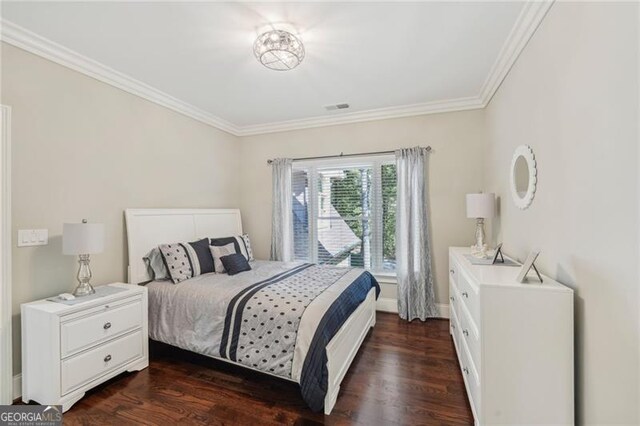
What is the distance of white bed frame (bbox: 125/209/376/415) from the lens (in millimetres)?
2146

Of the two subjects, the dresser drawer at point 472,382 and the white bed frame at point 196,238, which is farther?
the white bed frame at point 196,238

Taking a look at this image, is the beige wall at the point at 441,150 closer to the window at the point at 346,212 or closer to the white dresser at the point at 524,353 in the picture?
the window at the point at 346,212

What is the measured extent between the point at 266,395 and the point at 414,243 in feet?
8.05

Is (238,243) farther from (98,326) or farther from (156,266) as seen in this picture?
(98,326)

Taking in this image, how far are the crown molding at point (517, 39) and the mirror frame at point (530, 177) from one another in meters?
0.80

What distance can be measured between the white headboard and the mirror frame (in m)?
3.52

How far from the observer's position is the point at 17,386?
2.12 metres

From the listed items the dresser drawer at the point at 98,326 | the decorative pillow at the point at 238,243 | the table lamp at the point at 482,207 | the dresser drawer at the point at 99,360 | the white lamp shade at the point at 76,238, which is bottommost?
the dresser drawer at the point at 99,360

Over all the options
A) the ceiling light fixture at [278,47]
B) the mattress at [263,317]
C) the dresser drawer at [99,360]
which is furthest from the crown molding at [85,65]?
the dresser drawer at [99,360]

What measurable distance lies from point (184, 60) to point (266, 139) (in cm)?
206

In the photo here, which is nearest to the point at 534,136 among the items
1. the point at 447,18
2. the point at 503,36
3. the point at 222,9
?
the point at 503,36

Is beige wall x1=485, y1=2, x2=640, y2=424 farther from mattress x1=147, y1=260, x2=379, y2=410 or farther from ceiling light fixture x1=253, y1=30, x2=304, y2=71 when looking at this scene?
ceiling light fixture x1=253, y1=30, x2=304, y2=71

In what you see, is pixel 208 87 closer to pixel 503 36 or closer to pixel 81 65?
pixel 81 65

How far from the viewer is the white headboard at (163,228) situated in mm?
2936
